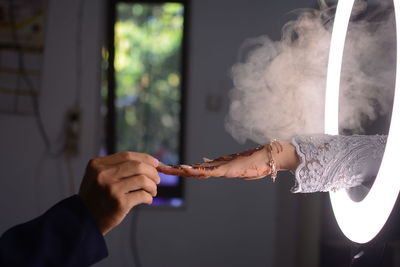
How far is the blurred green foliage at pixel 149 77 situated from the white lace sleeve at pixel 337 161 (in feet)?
6.56

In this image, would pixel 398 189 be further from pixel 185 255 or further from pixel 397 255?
pixel 185 255

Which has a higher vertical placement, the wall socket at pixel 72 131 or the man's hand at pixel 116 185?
the man's hand at pixel 116 185

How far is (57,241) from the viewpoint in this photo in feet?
2.15

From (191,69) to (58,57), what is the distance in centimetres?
85

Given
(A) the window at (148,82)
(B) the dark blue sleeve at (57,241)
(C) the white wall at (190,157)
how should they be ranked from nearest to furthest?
(B) the dark blue sleeve at (57,241)
(C) the white wall at (190,157)
(A) the window at (148,82)

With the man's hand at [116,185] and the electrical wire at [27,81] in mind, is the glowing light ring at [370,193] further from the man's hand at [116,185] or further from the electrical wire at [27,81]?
the electrical wire at [27,81]

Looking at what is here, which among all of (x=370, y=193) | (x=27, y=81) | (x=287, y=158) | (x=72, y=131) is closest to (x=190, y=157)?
(x=72, y=131)

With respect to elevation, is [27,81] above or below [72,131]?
above

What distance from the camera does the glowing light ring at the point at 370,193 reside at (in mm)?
706

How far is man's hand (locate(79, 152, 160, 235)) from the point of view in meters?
0.67

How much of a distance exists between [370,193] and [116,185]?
421 millimetres

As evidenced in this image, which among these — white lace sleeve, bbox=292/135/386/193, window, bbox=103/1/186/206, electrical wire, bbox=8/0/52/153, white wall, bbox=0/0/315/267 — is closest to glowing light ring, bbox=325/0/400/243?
white lace sleeve, bbox=292/135/386/193

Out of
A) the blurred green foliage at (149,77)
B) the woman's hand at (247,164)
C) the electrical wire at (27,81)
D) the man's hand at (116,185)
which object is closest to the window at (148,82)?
the blurred green foliage at (149,77)

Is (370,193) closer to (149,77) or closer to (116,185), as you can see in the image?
(116,185)
